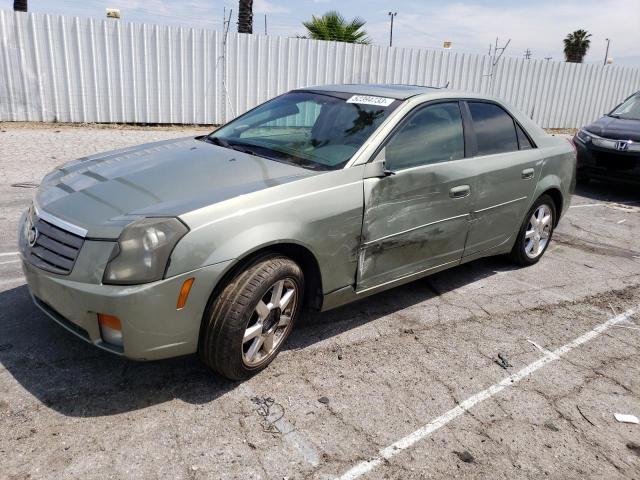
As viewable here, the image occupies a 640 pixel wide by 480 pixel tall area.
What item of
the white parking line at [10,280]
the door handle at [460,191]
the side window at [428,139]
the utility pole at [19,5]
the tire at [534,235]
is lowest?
the white parking line at [10,280]

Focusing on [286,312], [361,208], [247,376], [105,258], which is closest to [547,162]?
[361,208]

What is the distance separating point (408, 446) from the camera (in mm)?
2732

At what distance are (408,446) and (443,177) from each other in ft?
6.58

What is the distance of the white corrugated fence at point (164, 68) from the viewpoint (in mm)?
11305

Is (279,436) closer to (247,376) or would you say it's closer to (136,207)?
(247,376)

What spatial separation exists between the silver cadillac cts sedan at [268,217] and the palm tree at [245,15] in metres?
12.8

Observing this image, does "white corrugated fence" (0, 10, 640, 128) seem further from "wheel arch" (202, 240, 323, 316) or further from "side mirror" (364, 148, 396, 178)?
"wheel arch" (202, 240, 323, 316)

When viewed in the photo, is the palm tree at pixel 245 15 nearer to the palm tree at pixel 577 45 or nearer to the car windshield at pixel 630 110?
the car windshield at pixel 630 110

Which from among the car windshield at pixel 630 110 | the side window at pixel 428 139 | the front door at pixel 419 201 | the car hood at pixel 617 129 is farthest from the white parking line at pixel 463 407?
the car windshield at pixel 630 110

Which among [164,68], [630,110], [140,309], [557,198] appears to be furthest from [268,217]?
[164,68]

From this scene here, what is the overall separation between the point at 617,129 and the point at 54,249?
29.0ft

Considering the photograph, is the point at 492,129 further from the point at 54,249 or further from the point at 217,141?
the point at 54,249

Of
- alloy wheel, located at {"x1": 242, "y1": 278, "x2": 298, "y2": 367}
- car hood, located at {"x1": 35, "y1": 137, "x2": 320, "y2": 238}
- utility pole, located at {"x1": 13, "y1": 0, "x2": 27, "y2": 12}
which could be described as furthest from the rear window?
Answer: utility pole, located at {"x1": 13, "y1": 0, "x2": 27, "y2": 12}

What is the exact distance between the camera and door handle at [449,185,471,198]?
13.3 ft
